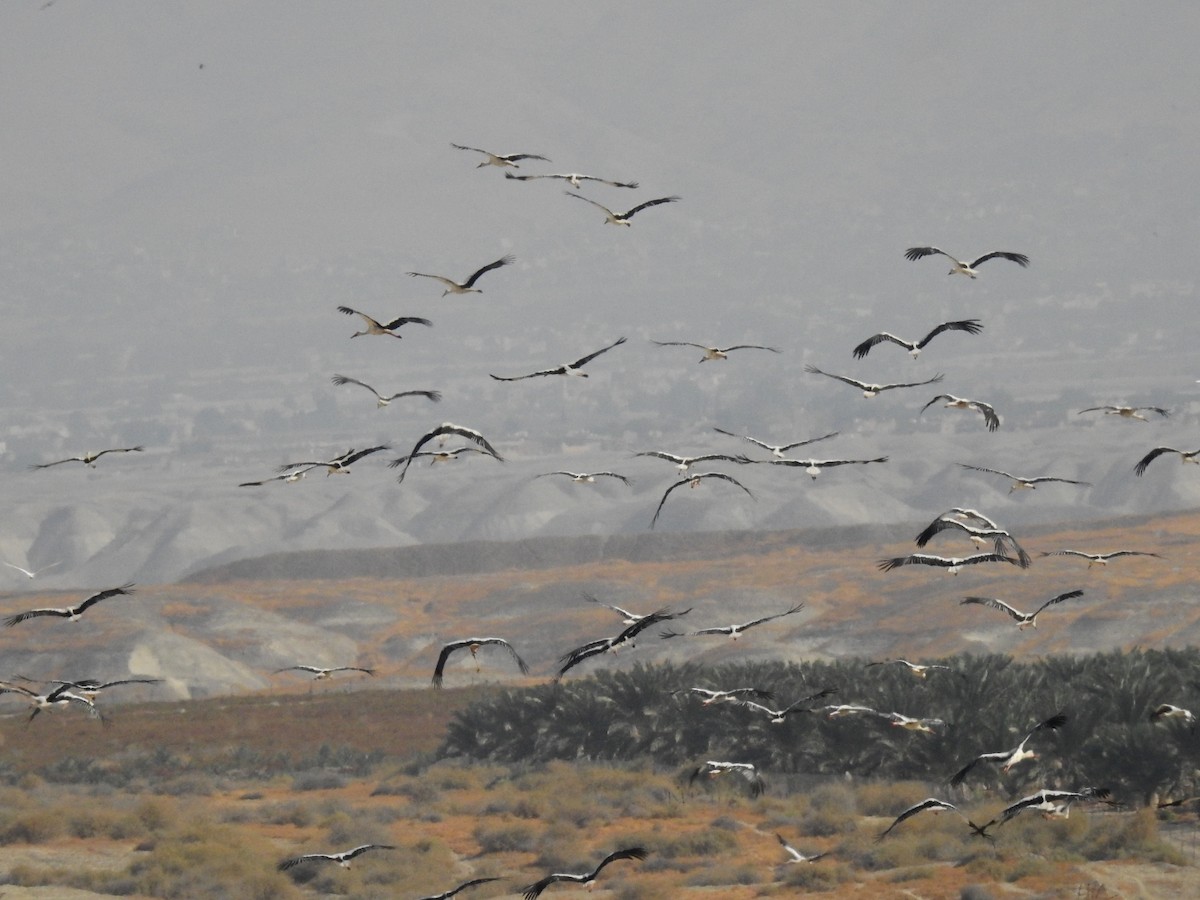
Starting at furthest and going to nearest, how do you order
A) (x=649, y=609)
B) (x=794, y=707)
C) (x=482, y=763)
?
(x=649, y=609), (x=482, y=763), (x=794, y=707)

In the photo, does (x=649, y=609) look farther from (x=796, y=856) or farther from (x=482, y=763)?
(x=796, y=856)

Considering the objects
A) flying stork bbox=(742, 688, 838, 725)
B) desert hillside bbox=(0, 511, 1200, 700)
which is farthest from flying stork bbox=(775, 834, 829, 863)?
desert hillside bbox=(0, 511, 1200, 700)

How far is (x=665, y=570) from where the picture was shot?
110 meters

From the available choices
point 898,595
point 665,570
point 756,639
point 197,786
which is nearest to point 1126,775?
point 197,786

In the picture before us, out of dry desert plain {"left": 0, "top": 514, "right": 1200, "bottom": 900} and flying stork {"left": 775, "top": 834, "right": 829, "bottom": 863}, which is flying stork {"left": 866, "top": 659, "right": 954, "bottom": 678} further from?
dry desert plain {"left": 0, "top": 514, "right": 1200, "bottom": 900}

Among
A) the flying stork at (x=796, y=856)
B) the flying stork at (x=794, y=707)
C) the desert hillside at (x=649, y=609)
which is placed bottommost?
the desert hillside at (x=649, y=609)

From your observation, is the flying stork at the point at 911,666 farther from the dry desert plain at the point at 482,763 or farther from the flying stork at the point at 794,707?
the dry desert plain at the point at 482,763

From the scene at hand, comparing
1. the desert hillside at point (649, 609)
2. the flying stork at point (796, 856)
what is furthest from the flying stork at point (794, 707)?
the desert hillside at point (649, 609)

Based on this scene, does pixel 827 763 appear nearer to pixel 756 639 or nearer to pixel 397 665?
pixel 756 639

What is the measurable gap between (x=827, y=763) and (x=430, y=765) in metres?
13.5

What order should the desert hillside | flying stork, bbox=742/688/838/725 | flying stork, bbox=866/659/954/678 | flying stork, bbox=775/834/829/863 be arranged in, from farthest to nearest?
the desert hillside
flying stork, bbox=742/688/838/725
flying stork, bbox=866/659/954/678
flying stork, bbox=775/834/829/863

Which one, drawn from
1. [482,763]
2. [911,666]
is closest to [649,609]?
[482,763]

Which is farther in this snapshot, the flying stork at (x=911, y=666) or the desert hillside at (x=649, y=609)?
the desert hillside at (x=649, y=609)

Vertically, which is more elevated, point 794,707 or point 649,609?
point 794,707
